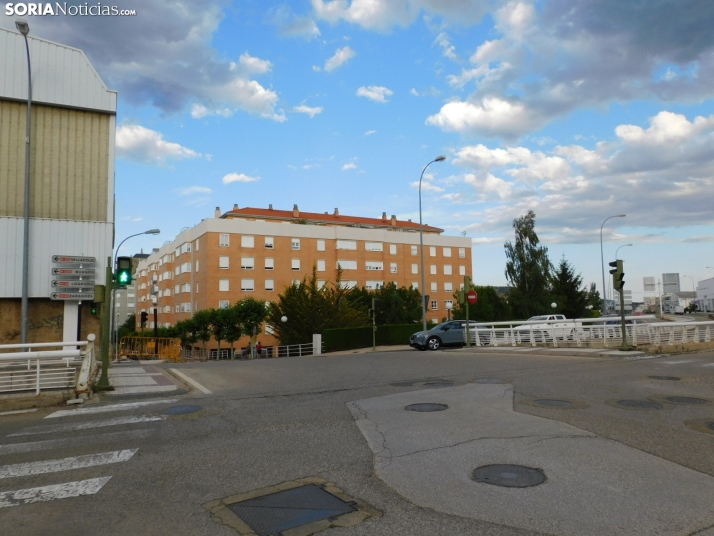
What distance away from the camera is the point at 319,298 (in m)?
42.2

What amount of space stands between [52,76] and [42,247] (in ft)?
20.5

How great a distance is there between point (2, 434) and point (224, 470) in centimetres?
417

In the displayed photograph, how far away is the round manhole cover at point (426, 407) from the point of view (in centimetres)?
844

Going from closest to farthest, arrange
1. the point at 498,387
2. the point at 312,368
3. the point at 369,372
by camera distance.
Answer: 1. the point at 498,387
2. the point at 369,372
3. the point at 312,368

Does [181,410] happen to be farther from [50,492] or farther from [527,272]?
[527,272]

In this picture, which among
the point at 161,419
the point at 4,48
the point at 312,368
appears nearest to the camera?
the point at 161,419

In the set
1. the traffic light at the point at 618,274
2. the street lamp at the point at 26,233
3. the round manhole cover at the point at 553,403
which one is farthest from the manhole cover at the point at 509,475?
the street lamp at the point at 26,233

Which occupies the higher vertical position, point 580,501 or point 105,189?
point 105,189

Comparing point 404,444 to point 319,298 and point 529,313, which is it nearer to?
point 319,298

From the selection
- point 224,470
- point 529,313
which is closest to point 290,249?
point 529,313

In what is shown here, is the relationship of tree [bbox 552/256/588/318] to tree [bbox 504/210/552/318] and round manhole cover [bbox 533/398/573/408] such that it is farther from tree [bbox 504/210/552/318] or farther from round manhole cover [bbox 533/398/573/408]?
round manhole cover [bbox 533/398/573/408]

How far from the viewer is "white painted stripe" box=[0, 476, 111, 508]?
4.66 metres

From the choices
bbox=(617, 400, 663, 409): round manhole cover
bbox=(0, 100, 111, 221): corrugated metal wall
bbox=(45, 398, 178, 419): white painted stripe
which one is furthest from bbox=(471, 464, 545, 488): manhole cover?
bbox=(0, 100, 111, 221): corrugated metal wall

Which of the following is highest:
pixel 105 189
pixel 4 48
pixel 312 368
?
pixel 4 48
